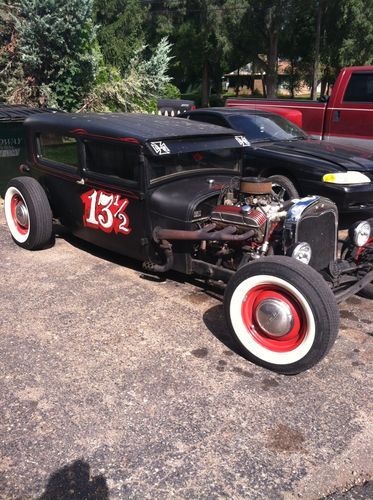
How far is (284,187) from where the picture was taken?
5.85 m

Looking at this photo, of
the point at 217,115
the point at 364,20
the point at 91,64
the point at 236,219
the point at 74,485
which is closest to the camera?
the point at 74,485

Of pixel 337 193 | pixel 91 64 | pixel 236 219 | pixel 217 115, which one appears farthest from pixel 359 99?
pixel 236 219

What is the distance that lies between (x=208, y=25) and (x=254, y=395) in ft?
102

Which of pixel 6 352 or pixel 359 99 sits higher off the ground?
pixel 359 99

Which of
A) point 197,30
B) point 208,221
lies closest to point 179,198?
point 208,221

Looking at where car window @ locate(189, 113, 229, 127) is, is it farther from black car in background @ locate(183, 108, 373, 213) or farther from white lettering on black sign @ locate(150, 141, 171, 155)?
white lettering on black sign @ locate(150, 141, 171, 155)

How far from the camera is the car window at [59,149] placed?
4.46 m

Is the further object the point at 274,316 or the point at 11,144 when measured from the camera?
the point at 11,144

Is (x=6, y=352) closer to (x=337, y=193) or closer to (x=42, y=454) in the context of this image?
(x=42, y=454)

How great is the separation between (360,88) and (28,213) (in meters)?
6.42

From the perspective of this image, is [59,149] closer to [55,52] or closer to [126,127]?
[126,127]

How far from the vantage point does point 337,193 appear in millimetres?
5598

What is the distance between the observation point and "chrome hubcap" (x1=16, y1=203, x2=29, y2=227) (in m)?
5.05

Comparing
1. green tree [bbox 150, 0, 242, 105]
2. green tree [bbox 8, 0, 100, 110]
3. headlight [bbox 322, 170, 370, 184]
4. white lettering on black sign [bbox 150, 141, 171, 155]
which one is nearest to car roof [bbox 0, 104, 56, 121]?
green tree [bbox 8, 0, 100, 110]
